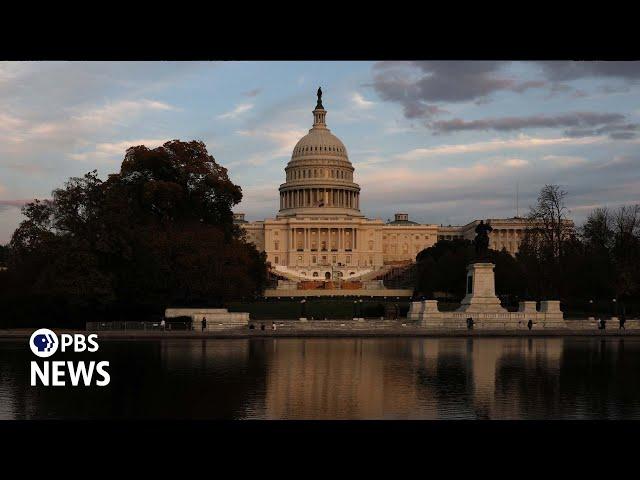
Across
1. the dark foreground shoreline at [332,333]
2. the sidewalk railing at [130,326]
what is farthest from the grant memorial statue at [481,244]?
the sidewalk railing at [130,326]

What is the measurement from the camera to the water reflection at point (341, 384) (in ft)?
57.7

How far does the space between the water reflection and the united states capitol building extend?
358 ft

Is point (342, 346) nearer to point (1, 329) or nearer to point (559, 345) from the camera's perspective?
point (559, 345)

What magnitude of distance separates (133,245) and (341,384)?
27.9m

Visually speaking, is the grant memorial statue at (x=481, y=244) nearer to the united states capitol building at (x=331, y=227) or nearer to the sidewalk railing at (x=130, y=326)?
the sidewalk railing at (x=130, y=326)

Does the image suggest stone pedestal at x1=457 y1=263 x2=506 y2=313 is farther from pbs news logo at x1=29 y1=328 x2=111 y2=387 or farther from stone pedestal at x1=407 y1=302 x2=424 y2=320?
pbs news logo at x1=29 y1=328 x2=111 y2=387

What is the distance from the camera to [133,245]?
155 feet

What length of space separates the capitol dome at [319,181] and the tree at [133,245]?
326ft

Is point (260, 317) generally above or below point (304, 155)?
below

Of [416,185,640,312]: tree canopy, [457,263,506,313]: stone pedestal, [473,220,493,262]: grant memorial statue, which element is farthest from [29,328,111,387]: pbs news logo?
[416,185,640,312]: tree canopy
